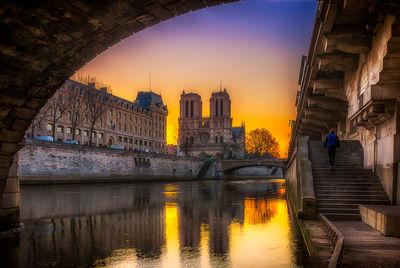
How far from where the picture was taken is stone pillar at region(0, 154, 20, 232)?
46.9 feet

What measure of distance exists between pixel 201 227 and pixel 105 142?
7669 cm

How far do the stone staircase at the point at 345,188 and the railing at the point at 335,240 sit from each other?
821mm

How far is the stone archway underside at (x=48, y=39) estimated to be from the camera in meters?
9.27

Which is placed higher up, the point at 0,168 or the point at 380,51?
the point at 380,51

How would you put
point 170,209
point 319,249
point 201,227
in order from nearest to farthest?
1. point 319,249
2. point 201,227
3. point 170,209

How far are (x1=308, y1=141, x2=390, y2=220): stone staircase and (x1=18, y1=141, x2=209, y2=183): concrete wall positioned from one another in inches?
1258

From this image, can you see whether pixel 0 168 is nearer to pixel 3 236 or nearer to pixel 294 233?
pixel 3 236

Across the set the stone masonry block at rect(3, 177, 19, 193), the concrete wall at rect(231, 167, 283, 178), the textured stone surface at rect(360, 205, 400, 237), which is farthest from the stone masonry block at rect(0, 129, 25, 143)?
the concrete wall at rect(231, 167, 283, 178)

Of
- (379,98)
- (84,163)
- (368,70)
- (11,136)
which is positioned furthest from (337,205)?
(84,163)

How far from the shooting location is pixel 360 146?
20.5 metres

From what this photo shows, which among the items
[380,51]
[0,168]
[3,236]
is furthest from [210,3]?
[3,236]

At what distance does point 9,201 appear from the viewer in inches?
567

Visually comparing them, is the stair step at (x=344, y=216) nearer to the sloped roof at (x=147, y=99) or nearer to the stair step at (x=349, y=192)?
the stair step at (x=349, y=192)

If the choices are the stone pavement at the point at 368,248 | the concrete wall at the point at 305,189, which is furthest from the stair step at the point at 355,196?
the stone pavement at the point at 368,248
